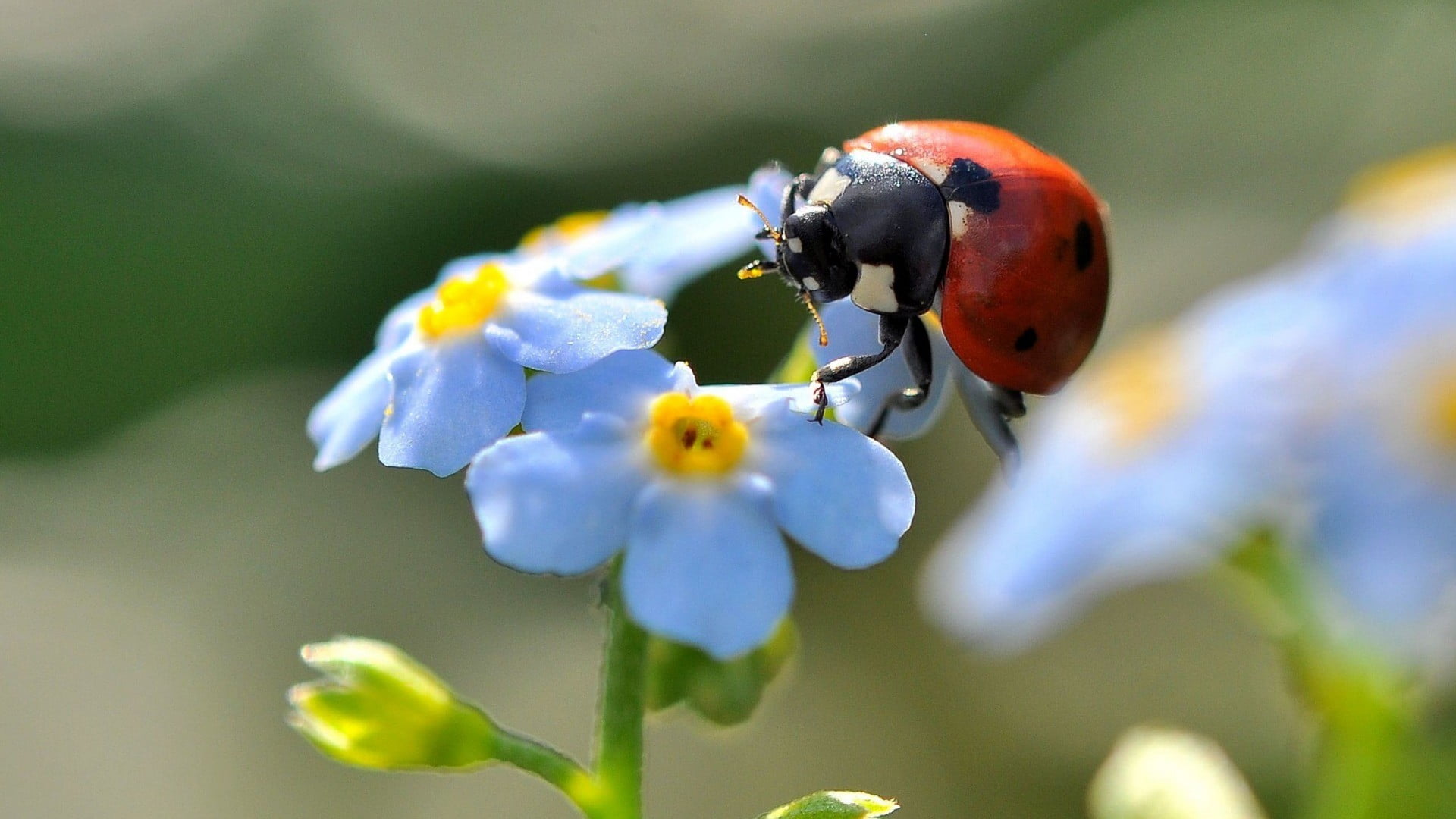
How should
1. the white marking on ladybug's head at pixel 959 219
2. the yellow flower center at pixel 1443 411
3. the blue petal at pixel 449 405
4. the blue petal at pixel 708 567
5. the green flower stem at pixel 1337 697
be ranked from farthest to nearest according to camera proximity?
1. the yellow flower center at pixel 1443 411
2. the green flower stem at pixel 1337 697
3. the white marking on ladybug's head at pixel 959 219
4. the blue petal at pixel 449 405
5. the blue petal at pixel 708 567

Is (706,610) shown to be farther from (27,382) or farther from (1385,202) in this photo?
(27,382)

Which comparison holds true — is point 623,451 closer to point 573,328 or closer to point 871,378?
point 573,328

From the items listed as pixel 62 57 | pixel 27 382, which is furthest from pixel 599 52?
pixel 27 382

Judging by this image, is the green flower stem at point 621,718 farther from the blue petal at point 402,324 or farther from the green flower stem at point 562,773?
the blue petal at point 402,324

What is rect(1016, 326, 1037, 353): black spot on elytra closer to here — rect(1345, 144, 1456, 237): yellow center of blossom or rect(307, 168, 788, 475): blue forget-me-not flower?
rect(307, 168, 788, 475): blue forget-me-not flower

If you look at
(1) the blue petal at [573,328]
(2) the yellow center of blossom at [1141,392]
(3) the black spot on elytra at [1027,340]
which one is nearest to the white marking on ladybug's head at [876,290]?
(3) the black spot on elytra at [1027,340]
